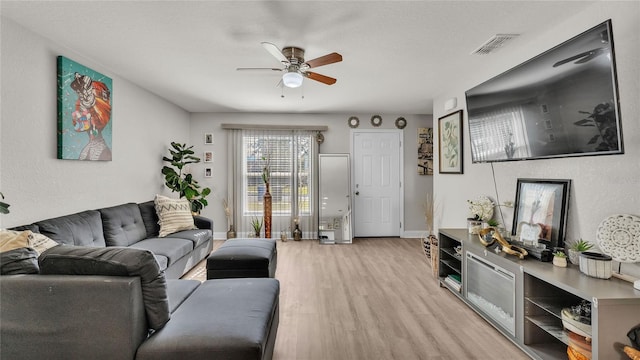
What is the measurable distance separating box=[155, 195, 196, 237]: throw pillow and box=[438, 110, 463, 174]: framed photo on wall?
365cm

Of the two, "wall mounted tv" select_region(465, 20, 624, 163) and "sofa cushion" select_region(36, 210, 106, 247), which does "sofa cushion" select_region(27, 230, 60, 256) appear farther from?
"wall mounted tv" select_region(465, 20, 624, 163)

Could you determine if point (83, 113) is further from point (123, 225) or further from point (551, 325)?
point (551, 325)

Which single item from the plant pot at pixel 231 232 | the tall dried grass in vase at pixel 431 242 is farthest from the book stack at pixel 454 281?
the plant pot at pixel 231 232

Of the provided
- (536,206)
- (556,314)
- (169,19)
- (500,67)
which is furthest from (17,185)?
(500,67)

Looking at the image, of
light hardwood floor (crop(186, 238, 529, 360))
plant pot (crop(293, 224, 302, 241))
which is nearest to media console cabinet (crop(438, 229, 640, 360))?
light hardwood floor (crop(186, 238, 529, 360))

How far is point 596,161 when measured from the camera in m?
1.90

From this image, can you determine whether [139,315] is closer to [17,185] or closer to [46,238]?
[46,238]

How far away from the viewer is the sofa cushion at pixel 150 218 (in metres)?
3.57

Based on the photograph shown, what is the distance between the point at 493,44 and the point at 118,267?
3.18 m

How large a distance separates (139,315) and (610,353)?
2409 millimetres

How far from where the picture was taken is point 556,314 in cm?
181

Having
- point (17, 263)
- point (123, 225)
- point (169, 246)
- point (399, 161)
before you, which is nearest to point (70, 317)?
point (17, 263)

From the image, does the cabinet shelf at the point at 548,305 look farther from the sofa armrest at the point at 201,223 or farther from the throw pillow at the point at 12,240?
the sofa armrest at the point at 201,223

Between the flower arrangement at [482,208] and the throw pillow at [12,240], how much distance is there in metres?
3.71
